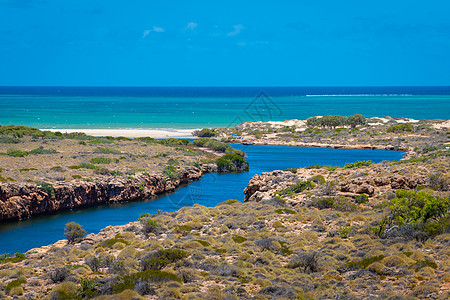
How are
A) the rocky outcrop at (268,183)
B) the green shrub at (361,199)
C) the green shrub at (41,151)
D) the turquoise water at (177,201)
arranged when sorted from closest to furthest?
the green shrub at (361,199), the turquoise water at (177,201), the rocky outcrop at (268,183), the green shrub at (41,151)

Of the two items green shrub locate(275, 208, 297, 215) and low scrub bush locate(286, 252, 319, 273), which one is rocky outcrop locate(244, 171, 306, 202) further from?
low scrub bush locate(286, 252, 319, 273)

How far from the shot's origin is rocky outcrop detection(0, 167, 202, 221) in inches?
1543

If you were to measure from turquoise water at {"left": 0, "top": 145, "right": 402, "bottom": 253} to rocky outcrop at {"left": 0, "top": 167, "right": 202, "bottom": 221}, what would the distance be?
1.00 metres

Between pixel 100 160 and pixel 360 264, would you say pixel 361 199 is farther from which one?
pixel 100 160

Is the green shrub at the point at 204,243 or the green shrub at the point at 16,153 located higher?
the green shrub at the point at 16,153

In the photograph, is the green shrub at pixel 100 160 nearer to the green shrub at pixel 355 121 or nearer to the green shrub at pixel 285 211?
the green shrub at pixel 285 211

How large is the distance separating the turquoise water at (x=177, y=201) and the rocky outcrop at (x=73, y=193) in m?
1.00

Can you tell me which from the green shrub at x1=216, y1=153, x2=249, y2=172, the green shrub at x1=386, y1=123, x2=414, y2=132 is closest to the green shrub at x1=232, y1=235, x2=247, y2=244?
the green shrub at x1=216, y1=153, x2=249, y2=172

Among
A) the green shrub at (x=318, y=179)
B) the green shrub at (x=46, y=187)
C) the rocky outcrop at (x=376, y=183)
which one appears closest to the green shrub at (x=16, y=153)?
the green shrub at (x=46, y=187)

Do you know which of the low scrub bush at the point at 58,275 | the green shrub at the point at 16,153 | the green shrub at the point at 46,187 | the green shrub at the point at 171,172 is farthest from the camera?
the green shrub at the point at 16,153

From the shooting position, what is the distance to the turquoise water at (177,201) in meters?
34.8

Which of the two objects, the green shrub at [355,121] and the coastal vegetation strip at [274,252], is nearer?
the coastal vegetation strip at [274,252]

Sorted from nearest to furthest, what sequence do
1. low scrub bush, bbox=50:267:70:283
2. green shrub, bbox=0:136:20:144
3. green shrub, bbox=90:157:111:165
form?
1. low scrub bush, bbox=50:267:70:283
2. green shrub, bbox=90:157:111:165
3. green shrub, bbox=0:136:20:144

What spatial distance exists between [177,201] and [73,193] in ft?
33.9
